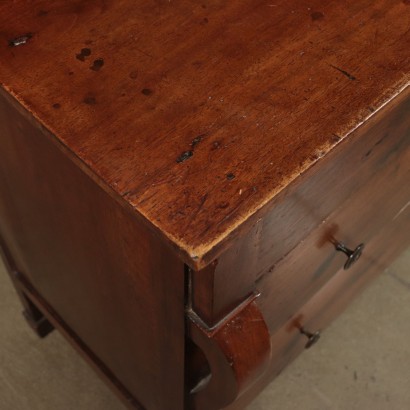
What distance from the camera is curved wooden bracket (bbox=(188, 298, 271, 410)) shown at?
61 centimetres

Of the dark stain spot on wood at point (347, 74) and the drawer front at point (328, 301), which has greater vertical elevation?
the dark stain spot on wood at point (347, 74)

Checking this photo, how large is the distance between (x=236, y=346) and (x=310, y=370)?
782 mm

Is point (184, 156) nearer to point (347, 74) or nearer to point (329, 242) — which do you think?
point (347, 74)

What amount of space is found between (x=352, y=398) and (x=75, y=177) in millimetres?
906

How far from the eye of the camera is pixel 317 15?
0.68 metres

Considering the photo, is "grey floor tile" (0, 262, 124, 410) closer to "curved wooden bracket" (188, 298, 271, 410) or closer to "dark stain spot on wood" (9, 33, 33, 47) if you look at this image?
"curved wooden bracket" (188, 298, 271, 410)

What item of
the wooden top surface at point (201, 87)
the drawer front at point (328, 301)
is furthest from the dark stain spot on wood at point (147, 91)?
the drawer front at point (328, 301)

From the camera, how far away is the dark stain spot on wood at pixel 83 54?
63 cm

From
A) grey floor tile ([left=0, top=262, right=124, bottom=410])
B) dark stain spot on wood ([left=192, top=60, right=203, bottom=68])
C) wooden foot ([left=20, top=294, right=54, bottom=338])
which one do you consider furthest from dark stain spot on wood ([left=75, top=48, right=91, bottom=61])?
grey floor tile ([left=0, top=262, right=124, bottom=410])

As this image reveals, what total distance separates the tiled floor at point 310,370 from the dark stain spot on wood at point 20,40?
0.85 meters

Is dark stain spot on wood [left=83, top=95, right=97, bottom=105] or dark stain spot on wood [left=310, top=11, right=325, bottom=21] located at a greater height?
dark stain spot on wood [left=310, top=11, right=325, bottom=21]

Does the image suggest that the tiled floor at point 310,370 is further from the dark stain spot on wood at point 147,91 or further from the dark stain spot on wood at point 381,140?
the dark stain spot on wood at point 147,91

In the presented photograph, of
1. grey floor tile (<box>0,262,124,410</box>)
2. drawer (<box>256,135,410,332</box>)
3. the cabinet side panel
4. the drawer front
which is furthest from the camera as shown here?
grey floor tile (<box>0,262,124,410</box>)

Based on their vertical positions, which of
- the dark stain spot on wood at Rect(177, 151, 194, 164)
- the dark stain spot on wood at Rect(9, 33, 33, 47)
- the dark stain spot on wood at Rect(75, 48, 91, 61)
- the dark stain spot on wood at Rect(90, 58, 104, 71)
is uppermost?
the dark stain spot on wood at Rect(9, 33, 33, 47)
